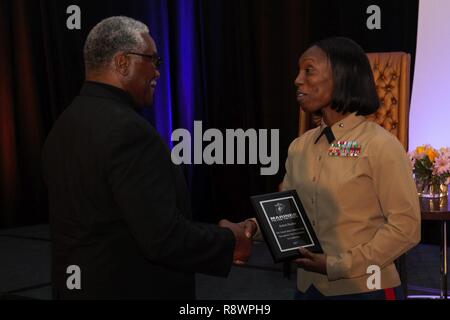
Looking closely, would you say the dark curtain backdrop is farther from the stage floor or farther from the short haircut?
the short haircut

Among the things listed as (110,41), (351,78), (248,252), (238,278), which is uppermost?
(110,41)

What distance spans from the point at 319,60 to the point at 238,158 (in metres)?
5.06

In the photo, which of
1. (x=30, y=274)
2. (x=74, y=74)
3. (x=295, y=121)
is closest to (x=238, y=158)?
(x=295, y=121)

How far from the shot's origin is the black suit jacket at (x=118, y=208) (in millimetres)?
1888

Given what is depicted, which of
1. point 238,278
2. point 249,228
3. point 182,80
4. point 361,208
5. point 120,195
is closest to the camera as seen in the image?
point 120,195

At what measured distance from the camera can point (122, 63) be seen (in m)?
2.06

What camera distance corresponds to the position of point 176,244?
1.95m

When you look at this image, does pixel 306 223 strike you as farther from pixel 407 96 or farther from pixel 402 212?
pixel 407 96

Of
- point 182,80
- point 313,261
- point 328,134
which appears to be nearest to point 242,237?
point 313,261

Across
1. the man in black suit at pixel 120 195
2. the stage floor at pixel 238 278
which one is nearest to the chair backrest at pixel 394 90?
the stage floor at pixel 238 278

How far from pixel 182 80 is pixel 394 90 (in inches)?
126

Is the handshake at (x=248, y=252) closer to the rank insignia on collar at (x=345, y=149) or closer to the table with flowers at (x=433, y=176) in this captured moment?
the rank insignia on collar at (x=345, y=149)

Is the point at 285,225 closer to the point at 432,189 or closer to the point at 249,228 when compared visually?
the point at 249,228
